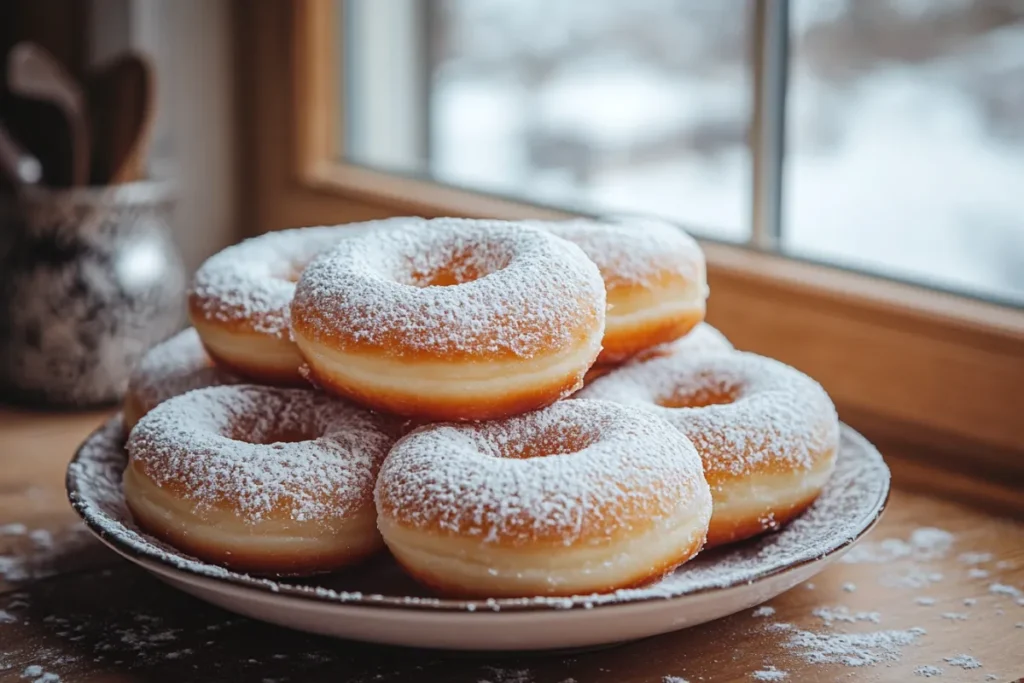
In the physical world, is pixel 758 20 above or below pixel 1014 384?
above

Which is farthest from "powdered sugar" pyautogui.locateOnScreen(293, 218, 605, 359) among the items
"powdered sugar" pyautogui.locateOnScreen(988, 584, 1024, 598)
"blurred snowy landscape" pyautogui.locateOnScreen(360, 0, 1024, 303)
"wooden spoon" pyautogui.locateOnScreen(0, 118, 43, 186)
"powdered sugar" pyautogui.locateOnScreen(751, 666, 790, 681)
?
"wooden spoon" pyautogui.locateOnScreen(0, 118, 43, 186)

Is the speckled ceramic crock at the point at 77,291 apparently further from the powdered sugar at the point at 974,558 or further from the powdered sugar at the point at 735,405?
the powdered sugar at the point at 974,558

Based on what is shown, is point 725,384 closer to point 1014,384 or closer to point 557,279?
point 557,279

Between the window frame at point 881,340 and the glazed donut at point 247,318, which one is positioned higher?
the glazed donut at point 247,318

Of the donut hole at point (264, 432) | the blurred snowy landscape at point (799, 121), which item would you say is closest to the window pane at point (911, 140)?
the blurred snowy landscape at point (799, 121)

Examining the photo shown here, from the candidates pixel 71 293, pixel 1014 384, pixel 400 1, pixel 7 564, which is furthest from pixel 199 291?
pixel 400 1

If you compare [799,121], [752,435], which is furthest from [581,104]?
[752,435]
